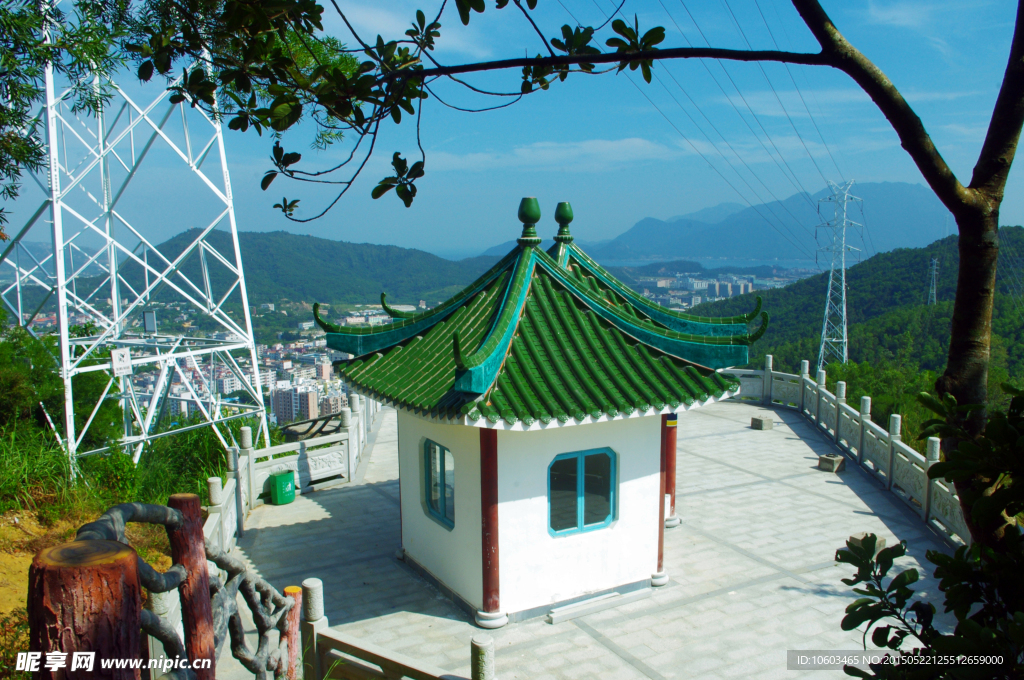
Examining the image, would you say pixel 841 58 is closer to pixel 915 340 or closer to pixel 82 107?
pixel 82 107

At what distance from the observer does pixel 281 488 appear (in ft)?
39.5

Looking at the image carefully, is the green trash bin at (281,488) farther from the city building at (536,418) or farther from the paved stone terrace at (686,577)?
the city building at (536,418)

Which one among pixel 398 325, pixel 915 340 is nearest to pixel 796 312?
pixel 915 340

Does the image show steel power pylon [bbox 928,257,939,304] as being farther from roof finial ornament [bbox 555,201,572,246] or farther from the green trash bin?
the green trash bin

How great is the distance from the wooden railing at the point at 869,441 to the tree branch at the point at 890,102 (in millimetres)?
5278

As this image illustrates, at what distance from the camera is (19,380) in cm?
1106

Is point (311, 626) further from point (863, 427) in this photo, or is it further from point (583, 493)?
point (863, 427)

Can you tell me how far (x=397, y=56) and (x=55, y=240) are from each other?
10571 millimetres

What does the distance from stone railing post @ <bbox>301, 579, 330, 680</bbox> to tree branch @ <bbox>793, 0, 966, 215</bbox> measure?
4.98m

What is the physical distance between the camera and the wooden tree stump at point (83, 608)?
6.46 feet

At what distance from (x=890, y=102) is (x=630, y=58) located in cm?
109

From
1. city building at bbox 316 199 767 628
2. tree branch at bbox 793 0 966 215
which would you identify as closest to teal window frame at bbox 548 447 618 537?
city building at bbox 316 199 767 628

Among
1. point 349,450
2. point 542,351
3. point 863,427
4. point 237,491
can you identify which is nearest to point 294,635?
point 542,351

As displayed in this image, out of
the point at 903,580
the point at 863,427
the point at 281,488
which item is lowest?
the point at 281,488
